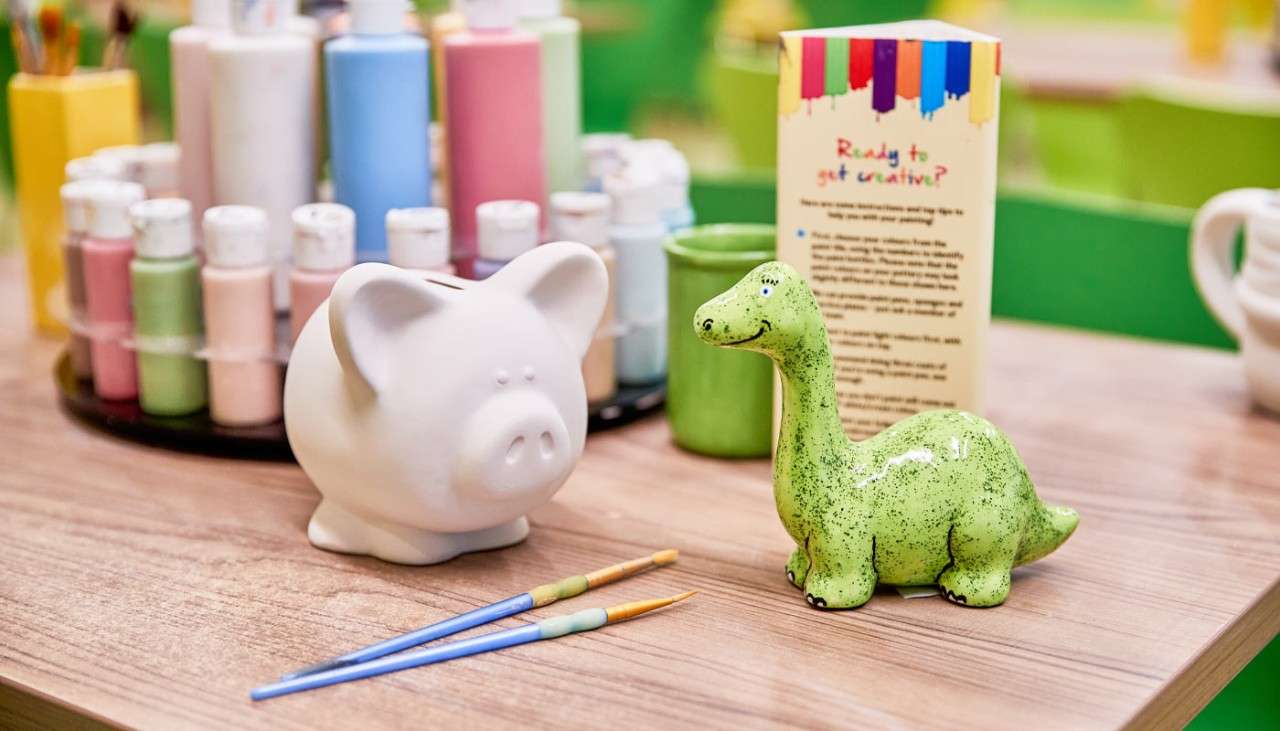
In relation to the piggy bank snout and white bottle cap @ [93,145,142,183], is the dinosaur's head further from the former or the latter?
white bottle cap @ [93,145,142,183]

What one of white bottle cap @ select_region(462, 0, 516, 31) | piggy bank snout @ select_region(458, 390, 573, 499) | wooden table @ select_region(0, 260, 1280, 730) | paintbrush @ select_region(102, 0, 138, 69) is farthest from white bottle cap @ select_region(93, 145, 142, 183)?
piggy bank snout @ select_region(458, 390, 573, 499)

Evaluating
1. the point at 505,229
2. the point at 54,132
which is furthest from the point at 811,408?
the point at 54,132

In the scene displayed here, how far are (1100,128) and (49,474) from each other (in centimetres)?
277

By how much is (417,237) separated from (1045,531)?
438 mm

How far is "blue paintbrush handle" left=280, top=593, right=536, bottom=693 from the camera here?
707mm

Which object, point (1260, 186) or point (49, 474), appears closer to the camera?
point (49, 474)

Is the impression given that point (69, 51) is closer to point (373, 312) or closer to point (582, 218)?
point (582, 218)

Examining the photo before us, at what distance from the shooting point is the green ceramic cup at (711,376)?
100 centimetres

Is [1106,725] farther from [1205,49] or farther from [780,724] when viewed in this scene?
[1205,49]

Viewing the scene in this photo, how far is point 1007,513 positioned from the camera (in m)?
0.78

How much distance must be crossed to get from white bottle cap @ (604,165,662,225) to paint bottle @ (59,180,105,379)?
0.38m

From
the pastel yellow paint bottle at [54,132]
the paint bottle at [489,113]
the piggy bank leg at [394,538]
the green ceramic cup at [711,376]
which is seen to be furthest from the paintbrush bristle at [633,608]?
the pastel yellow paint bottle at [54,132]

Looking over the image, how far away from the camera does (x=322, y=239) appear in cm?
95

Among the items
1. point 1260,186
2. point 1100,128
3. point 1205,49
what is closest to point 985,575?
point 1260,186
